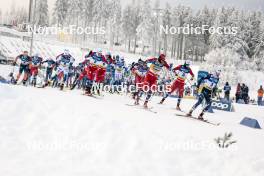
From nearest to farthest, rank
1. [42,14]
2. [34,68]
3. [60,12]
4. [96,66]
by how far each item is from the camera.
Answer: [96,66] < [34,68] < [60,12] < [42,14]

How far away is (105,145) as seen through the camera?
8492 millimetres

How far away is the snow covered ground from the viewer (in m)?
7.66

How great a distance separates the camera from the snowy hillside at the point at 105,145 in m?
7.68

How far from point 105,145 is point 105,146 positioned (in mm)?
36

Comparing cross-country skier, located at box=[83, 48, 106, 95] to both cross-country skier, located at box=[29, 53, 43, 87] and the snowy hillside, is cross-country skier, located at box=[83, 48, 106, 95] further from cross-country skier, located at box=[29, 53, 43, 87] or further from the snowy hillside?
the snowy hillside

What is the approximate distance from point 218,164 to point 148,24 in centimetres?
6519

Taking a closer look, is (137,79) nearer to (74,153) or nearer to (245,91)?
(74,153)

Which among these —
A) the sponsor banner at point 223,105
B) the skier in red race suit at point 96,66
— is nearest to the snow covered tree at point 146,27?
the sponsor banner at point 223,105

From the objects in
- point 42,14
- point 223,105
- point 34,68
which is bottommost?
point 223,105

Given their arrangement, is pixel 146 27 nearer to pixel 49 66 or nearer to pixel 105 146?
pixel 49 66

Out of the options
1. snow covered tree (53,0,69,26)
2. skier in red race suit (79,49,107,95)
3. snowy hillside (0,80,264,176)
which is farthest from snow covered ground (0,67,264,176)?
snow covered tree (53,0,69,26)

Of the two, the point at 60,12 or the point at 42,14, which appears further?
the point at 42,14

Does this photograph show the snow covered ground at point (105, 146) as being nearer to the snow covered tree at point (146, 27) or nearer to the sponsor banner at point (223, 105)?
the sponsor banner at point (223, 105)

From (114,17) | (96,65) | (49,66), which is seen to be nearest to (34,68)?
(49,66)
